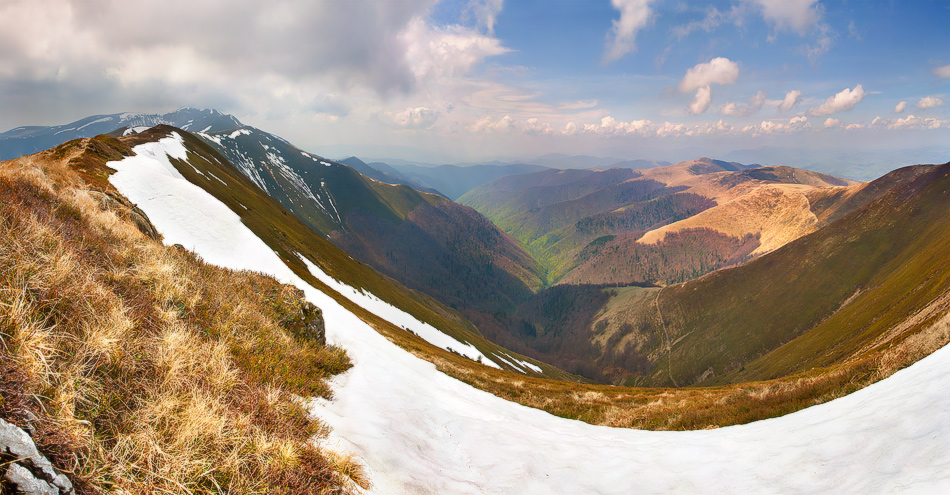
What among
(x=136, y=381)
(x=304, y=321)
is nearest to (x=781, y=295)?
(x=304, y=321)

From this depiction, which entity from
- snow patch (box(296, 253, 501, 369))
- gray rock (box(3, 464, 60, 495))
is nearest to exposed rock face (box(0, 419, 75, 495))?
gray rock (box(3, 464, 60, 495))

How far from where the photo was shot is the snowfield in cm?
669

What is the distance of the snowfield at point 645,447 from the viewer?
6.69 metres

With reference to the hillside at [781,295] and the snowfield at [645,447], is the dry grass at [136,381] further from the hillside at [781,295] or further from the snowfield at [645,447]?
the hillside at [781,295]

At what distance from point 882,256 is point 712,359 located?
6971cm

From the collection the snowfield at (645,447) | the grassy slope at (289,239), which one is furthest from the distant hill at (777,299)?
the snowfield at (645,447)

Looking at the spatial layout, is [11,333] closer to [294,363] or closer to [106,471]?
[106,471]

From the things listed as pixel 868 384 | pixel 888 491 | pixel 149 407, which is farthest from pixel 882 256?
pixel 149 407

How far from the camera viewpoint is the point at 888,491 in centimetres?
596

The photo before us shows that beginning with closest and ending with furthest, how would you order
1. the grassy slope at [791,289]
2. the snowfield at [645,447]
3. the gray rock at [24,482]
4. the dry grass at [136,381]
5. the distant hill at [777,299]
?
the gray rock at [24,482] → the dry grass at [136,381] → the snowfield at [645,447] → the distant hill at [777,299] → the grassy slope at [791,289]

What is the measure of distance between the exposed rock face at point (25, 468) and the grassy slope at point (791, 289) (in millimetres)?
111492

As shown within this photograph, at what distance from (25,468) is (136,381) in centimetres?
202

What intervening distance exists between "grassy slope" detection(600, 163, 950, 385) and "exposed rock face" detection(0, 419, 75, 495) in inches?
4389

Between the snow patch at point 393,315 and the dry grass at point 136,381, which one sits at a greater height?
the dry grass at point 136,381
